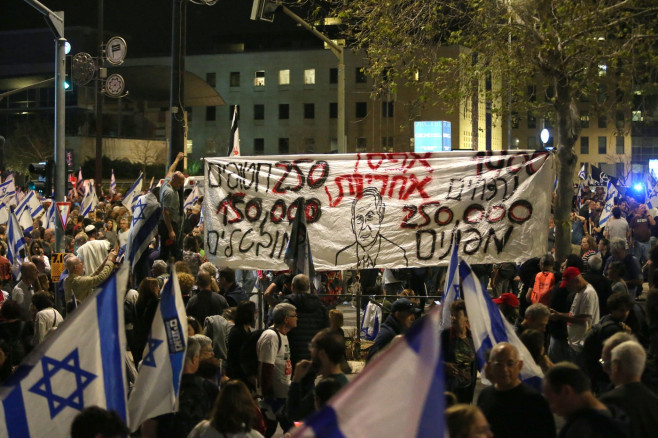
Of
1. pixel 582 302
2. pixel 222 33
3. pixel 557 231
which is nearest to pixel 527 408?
pixel 582 302

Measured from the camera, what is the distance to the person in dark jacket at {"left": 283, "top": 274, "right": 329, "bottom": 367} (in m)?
9.40

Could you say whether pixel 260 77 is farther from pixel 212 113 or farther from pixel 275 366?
pixel 275 366

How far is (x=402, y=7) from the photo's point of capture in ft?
56.3

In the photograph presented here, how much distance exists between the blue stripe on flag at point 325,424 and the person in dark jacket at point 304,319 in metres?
5.69

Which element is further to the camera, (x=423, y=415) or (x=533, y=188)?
(x=533, y=188)

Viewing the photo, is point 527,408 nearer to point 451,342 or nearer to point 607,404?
point 607,404

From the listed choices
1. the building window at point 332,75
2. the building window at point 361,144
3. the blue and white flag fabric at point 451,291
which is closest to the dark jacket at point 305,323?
the blue and white flag fabric at point 451,291

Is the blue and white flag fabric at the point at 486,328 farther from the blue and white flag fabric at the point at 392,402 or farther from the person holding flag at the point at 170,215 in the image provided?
the person holding flag at the point at 170,215

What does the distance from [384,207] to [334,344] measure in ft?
19.3

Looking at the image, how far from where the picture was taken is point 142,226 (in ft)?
42.8

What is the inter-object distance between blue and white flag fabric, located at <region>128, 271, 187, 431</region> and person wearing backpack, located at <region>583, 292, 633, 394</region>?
3.82 metres

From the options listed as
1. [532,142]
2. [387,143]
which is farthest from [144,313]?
[532,142]

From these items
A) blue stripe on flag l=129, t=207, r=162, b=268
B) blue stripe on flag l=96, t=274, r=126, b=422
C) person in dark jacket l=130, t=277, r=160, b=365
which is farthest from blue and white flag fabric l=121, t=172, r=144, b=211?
blue stripe on flag l=96, t=274, r=126, b=422

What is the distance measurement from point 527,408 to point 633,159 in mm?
113515
